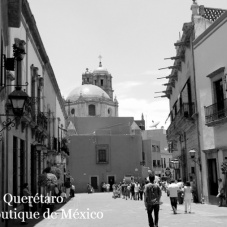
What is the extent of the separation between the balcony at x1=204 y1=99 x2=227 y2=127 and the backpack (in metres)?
7.54

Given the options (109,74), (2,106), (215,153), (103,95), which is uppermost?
(109,74)

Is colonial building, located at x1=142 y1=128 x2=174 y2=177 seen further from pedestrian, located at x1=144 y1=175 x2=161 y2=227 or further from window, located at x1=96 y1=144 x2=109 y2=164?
pedestrian, located at x1=144 y1=175 x2=161 y2=227

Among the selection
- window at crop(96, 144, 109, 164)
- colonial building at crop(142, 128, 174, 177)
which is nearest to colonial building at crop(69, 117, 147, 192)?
window at crop(96, 144, 109, 164)

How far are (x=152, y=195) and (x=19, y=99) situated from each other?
3.82 metres

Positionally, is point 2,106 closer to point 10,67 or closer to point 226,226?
point 10,67

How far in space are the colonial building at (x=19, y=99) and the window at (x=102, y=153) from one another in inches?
998

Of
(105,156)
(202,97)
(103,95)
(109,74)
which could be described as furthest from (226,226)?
(109,74)

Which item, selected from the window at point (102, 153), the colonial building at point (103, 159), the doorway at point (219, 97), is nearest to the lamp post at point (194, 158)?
the doorway at point (219, 97)

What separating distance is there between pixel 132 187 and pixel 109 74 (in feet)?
187

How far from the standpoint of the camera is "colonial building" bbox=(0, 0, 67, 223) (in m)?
11.1

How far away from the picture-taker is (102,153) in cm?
4900

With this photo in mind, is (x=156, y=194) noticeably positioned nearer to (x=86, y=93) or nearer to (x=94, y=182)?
(x=94, y=182)

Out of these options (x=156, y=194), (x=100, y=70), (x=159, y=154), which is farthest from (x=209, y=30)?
(x=100, y=70)

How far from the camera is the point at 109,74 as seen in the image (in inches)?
3216
